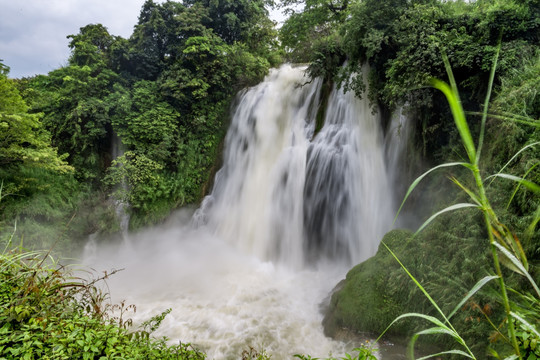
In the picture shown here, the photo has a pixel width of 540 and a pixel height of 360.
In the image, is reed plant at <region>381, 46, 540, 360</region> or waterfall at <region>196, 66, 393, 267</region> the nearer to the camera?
reed plant at <region>381, 46, 540, 360</region>

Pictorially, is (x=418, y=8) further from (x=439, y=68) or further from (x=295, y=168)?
(x=295, y=168)

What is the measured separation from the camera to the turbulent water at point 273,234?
5492 mm

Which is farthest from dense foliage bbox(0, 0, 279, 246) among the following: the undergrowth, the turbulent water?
the undergrowth

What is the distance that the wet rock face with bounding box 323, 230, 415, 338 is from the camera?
14.0 ft

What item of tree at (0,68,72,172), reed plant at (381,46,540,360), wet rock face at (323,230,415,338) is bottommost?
wet rock face at (323,230,415,338)

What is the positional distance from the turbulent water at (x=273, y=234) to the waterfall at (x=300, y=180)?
0.10 feet

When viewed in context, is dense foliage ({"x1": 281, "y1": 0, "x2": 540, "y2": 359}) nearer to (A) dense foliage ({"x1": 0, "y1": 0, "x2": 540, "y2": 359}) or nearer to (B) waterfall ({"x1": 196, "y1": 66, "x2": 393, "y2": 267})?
(A) dense foliage ({"x1": 0, "y1": 0, "x2": 540, "y2": 359})

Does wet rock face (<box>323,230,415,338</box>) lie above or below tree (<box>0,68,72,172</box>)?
below

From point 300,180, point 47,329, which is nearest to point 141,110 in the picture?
point 300,180

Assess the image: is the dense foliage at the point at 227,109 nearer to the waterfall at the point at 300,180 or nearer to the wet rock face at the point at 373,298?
the wet rock face at the point at 373,298

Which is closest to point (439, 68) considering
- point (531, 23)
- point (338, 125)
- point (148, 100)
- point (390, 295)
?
point (531, 23)

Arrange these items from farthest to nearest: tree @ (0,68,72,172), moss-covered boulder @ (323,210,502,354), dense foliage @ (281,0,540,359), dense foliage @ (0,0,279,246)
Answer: dense foliage @ (0,0,279,246) < tree @ (0,68,72,172) < dense foliage @ (281,0,540,359) < moss-covered boulder @ (323,210,502,354)

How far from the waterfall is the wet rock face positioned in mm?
1881

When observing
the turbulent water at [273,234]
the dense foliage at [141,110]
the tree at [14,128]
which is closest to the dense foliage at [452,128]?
the turbulent water at [273,234]
